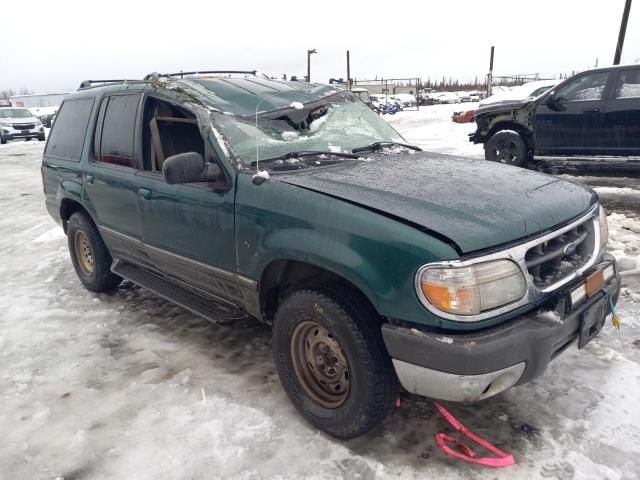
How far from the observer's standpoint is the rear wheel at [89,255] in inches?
181

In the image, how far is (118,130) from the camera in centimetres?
404

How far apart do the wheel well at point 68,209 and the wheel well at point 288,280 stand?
98.1 inches

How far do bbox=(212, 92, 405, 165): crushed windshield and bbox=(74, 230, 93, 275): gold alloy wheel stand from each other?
242 centimetres

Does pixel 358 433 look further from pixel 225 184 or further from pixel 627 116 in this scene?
pixel 627 116

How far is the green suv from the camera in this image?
2.15 metres

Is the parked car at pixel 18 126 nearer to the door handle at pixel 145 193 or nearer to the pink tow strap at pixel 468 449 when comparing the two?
the door handle at pixel 145 193

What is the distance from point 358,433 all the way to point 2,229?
7.12 meters

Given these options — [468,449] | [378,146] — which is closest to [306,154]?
[378,146]

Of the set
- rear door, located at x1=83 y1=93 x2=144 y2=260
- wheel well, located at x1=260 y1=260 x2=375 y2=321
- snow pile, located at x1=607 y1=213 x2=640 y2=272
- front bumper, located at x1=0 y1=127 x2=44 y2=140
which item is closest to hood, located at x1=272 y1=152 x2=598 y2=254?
wheel well, located at x1=260 y1=260 x2=375 y2=321

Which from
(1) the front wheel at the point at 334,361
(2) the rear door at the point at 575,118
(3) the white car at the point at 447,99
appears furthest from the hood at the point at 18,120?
(1) the front wheel at the point at 334,361

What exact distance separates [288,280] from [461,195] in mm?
1018

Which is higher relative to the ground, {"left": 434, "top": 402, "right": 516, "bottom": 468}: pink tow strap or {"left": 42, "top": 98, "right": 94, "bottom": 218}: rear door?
{"left": 42, "top": 98, "right": 94, "bottom": 218}: rear door

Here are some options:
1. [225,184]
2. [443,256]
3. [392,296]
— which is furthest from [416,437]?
[225,184]

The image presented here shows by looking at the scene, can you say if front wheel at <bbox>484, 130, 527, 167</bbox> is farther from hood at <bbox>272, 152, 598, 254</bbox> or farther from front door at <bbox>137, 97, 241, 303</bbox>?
front door at <bbox>137, 97, 241, 303</bbox>
